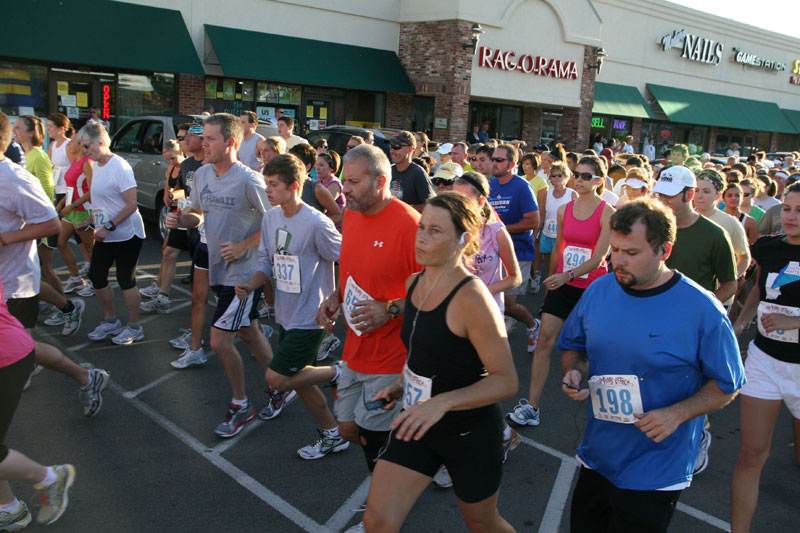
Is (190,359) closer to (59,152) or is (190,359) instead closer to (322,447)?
(322,447)

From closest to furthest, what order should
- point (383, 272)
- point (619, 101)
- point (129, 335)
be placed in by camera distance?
point (383, 272)
point (129, 335)
point (619, 101)

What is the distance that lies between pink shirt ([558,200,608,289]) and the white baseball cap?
1064 mm

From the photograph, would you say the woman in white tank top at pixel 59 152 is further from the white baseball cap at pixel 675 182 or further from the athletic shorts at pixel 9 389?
the white baseball cap at pixel 675 182

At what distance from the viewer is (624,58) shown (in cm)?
2955

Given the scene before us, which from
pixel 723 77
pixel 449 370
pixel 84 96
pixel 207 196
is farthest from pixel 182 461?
pixel 723 77

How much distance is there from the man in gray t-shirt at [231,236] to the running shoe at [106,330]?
198 centimetres

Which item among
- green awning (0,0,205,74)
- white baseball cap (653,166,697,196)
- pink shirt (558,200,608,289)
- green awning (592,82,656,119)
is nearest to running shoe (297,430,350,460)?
pink shirt (558,200,608,289)

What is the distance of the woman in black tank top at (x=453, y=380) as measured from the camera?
8.54ft

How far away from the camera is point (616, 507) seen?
2.66m

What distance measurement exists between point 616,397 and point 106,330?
5.31 meters

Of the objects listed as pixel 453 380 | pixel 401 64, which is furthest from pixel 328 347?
pixel 401 64

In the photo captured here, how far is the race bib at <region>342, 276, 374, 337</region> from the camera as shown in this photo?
3.46m

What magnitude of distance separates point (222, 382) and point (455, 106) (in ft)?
58.1

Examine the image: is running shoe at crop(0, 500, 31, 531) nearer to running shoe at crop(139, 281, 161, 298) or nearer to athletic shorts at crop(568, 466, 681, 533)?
athletic shorts at crop(568, 466, 681, 533)
